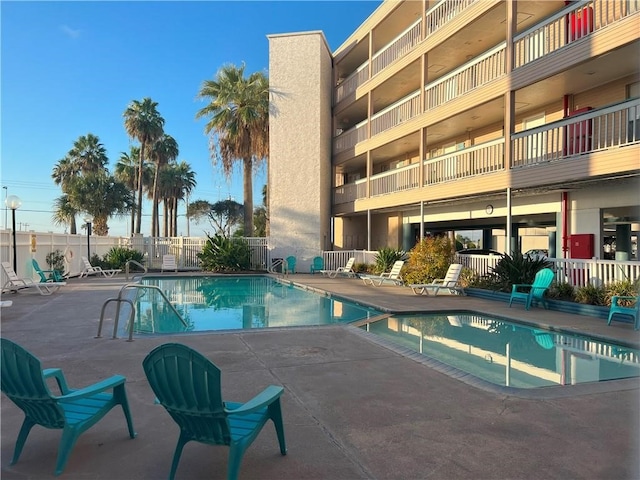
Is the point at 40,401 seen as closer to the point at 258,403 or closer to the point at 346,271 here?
the point at 258,403

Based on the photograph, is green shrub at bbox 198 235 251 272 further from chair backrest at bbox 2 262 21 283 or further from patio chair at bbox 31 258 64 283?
chair backrest at bbox 2 262 21 283

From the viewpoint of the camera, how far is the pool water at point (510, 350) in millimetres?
6184

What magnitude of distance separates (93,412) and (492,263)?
13.3m

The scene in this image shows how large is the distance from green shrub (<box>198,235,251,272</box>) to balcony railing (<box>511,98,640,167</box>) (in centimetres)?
1487

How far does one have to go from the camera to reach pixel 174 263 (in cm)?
2409

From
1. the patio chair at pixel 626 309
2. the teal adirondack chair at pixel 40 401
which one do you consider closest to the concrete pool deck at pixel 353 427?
the teal adirondack chair at pixel 40 401

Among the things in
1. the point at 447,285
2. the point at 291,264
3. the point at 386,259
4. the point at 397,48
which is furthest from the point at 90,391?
the point at 397,48

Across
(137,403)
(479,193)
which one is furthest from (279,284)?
(137,403)

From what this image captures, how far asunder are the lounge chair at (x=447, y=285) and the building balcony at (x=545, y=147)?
3.58m

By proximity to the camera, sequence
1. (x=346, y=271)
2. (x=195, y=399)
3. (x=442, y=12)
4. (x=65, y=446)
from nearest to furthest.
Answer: (x=195, y=399) < (x=65, y=446) < (x=442, y=12) < (x=346, y=271)

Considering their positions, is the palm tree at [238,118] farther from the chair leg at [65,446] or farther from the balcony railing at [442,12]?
the chair leg at [65,446]

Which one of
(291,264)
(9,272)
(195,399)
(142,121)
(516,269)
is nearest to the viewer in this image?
(195,399)

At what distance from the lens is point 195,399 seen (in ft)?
9.02

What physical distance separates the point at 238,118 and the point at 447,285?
660 inches
